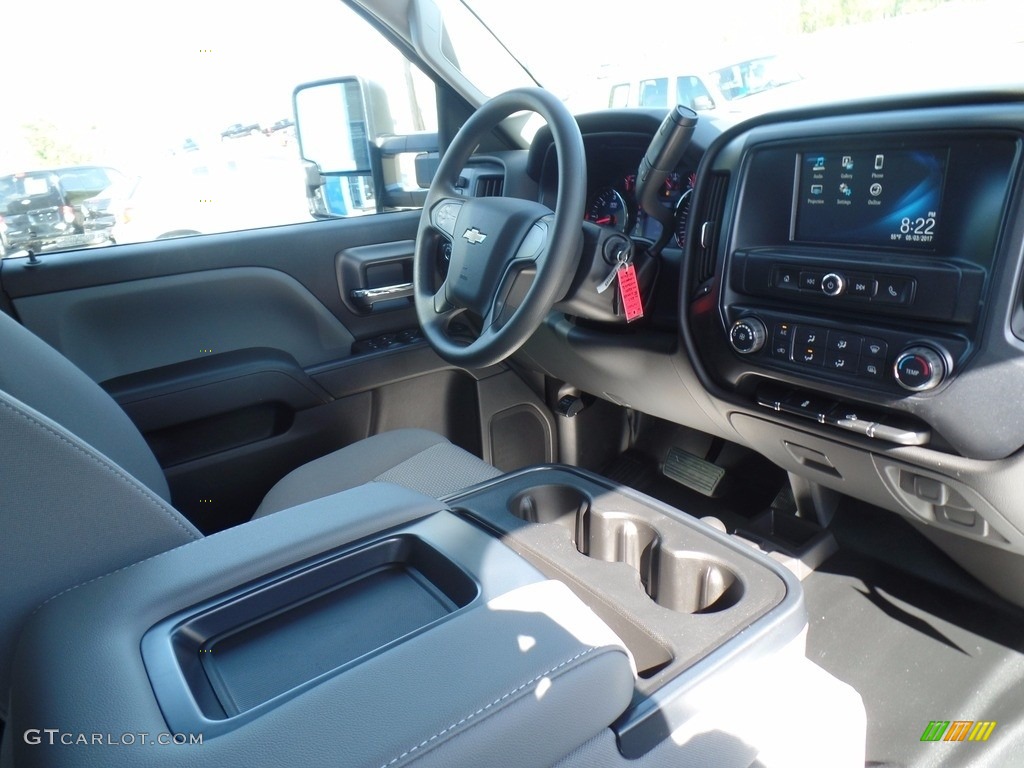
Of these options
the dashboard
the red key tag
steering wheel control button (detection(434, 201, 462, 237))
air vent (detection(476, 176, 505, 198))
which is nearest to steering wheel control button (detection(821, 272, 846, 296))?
the dashboard

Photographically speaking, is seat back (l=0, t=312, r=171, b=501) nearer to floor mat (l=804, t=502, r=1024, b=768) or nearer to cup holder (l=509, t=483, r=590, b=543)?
cup holder (l=509, t=483, r=590, b=543)

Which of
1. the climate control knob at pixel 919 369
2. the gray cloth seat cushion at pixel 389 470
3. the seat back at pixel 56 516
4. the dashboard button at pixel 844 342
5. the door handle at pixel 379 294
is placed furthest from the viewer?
the door handle at pixel 379 294

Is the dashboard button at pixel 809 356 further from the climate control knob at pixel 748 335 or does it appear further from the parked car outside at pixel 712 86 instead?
the parked car outside at pixel 712 86

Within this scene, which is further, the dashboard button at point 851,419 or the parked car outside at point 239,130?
the parked car outside at point 239,130

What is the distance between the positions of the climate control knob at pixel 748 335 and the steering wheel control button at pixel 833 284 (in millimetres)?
140

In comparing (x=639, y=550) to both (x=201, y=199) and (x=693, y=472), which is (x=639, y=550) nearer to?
(x=693, y=472)

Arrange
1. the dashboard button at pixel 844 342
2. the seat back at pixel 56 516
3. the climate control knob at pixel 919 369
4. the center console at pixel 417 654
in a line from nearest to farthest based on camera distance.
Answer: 1. the center console at pixel 417 654
2. the seat back at pixel 56 516
3. the climate control knob at pixel 919 369
4. the dashboard button at pixel 844 342

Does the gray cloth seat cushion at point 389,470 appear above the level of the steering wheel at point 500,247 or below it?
below

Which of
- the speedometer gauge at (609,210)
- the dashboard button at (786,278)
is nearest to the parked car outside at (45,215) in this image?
the speedometer gauge at (609,210)

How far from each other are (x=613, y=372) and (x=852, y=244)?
0.65 meters

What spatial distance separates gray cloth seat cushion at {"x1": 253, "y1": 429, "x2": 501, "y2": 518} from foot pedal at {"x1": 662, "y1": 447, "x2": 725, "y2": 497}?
2.71 ft

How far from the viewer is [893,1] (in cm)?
131

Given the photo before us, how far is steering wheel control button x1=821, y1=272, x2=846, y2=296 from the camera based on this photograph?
4.00ft

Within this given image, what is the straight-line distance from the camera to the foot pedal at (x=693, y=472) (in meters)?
2.10
